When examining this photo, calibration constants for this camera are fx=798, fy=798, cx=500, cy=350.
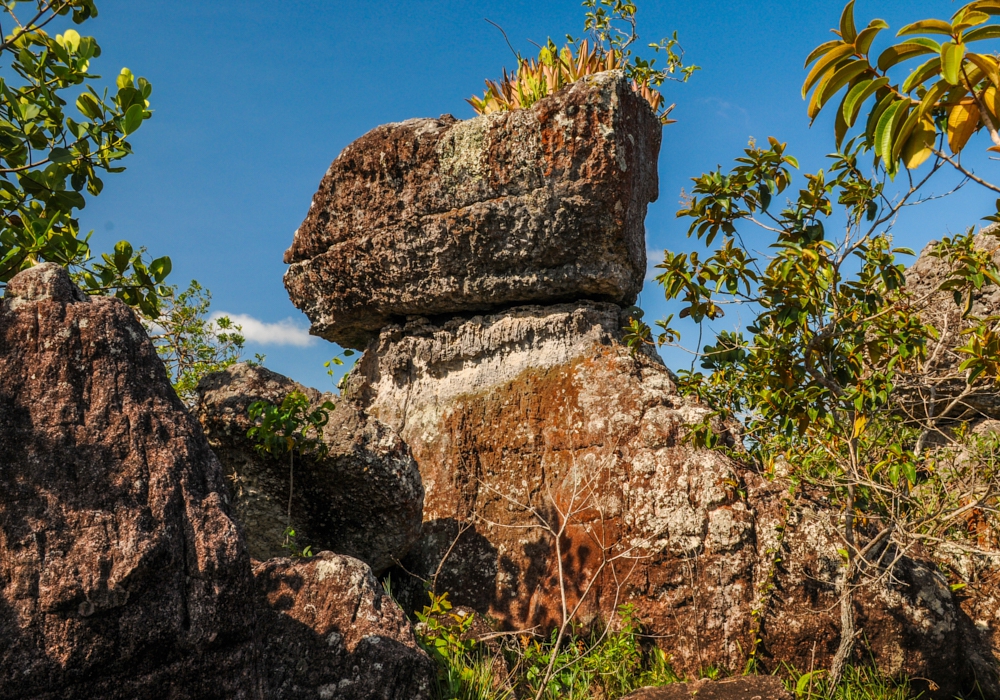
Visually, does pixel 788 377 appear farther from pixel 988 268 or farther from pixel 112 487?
pixel 112 487

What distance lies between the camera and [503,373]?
718cm

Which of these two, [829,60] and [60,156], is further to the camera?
[60,156]

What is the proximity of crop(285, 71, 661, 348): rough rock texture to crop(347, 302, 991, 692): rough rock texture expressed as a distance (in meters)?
0.34

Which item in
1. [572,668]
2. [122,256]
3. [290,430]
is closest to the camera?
[122,256]

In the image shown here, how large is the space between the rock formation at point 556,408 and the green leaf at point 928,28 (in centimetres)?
354

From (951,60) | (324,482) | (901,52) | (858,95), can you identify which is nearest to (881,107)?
(858,95)

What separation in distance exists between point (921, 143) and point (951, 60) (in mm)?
346

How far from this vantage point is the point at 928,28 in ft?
9.32

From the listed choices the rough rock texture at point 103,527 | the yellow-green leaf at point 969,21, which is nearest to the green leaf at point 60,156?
the rough rock texture at point 103,527

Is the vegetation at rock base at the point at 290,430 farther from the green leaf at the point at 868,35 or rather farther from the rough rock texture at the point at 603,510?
the green leaf at the point at 868,35

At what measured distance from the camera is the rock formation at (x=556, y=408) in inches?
223

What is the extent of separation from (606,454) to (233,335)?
6098 mm

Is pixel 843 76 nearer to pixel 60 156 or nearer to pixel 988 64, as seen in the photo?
pixel 988 64

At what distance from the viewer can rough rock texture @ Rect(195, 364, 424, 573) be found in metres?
5.89
